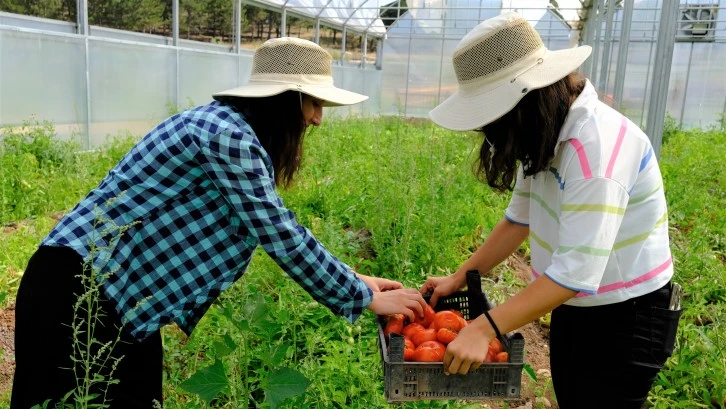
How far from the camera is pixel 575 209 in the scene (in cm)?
151

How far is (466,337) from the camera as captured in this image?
1592 millimetres

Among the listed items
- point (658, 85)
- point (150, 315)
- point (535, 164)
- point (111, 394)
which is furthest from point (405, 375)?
point (658, 85)

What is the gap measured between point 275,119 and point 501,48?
2.07ft

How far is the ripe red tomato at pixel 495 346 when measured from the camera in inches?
65.5

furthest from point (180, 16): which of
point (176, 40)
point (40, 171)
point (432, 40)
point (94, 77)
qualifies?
point (432, 40)

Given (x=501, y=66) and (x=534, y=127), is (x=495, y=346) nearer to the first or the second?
(x=534, y=127)

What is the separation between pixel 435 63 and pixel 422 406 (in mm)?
16091

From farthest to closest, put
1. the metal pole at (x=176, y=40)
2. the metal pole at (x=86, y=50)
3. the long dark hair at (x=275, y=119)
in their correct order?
Result: the metal pole at (x=176, y=40)
the metal pole at (x=86, y=50)
the long dark hair at (x=275, y=119)

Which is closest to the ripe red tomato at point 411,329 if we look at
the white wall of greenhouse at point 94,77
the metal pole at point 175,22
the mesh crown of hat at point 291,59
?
the mesh crown of hat at point 291,59

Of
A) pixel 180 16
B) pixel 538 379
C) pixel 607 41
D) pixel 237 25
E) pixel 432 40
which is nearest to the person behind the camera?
pixel 538 379

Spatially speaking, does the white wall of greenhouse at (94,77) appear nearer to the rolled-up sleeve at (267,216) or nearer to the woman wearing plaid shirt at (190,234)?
the woman wearing plaid shirt at (190,234)

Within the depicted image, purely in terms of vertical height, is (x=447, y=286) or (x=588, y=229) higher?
(x=588, y=229)

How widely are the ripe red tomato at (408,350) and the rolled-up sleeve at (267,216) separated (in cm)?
20

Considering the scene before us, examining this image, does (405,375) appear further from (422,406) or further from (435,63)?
(435,63)
